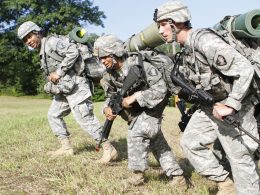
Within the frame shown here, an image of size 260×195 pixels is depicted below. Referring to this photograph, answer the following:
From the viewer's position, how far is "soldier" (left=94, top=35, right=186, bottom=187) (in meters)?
5.08

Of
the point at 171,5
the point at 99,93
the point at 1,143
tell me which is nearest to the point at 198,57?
the point at 171,5

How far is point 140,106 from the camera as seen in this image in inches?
206

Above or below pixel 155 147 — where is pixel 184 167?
below

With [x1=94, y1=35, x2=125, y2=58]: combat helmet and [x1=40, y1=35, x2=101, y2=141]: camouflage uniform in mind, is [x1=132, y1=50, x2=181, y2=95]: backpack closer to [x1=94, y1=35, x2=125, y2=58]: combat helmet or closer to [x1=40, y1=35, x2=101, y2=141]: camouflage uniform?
[x1=94, y1=35, x2=125, y2=58]: combat helmet

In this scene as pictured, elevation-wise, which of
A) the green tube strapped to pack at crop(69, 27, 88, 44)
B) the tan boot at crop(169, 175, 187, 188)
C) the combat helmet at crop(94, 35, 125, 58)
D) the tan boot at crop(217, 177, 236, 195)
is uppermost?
the combat helmet at crop(94, 35, 125, 58)

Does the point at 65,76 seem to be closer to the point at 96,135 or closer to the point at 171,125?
the point at 96,135

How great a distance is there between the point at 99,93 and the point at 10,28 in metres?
14.2

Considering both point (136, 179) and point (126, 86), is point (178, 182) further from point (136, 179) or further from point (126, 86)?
point (126, 86)

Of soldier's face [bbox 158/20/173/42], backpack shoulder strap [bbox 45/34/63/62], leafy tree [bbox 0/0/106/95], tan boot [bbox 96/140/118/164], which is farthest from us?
leafy tree [bbox 0/0/106/95]

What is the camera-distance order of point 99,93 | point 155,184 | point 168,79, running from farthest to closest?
point 99,93 < point 155,184 < point 168,79

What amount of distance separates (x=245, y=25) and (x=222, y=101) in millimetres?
716

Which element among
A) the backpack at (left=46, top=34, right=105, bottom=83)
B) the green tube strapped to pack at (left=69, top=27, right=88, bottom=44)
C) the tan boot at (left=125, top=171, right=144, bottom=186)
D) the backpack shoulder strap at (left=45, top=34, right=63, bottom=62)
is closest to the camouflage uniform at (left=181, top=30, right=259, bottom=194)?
the tan boot at (left=125, top=171, right=144, bottom=186)

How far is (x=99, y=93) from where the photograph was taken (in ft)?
122

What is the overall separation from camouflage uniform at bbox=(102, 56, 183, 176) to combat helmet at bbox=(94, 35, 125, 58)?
0.50ft
